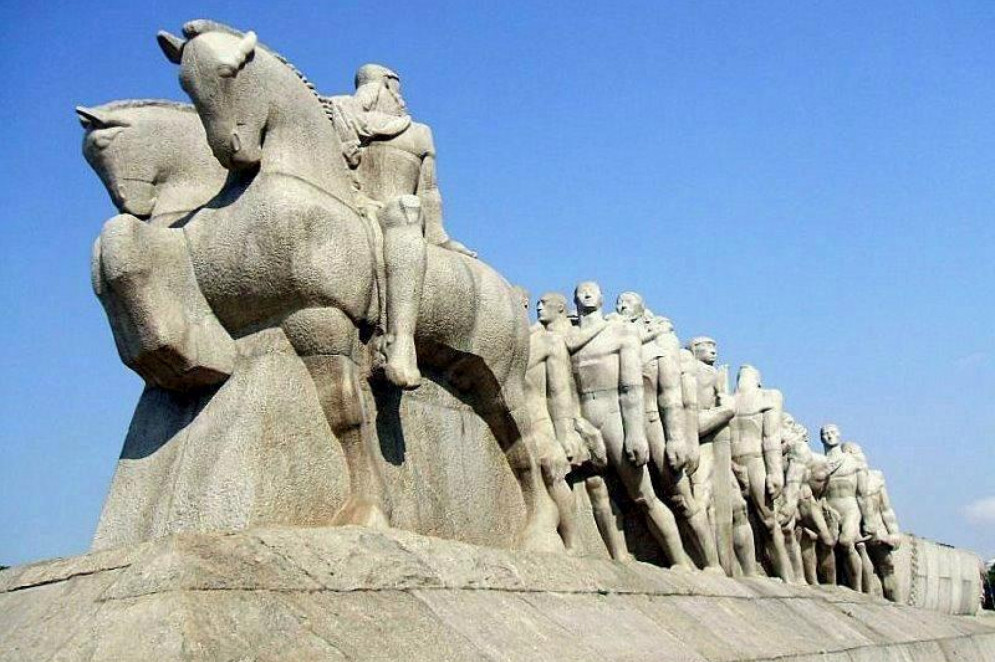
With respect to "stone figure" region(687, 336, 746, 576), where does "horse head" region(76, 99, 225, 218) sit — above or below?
above

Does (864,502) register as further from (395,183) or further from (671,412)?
(395,183)

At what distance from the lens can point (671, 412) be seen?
12.3 metres

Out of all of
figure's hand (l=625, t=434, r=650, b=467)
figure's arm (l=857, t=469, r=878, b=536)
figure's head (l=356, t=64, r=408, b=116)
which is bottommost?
figure's hand (l=625, t=434, r=650, b=467)

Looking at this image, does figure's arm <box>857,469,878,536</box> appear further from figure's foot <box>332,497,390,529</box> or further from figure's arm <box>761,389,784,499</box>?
figure's foot <box>332,497,390,529</box>

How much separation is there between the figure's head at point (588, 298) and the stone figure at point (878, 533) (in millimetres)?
9121

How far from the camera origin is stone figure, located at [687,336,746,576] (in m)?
13.4

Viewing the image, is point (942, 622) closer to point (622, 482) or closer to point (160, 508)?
point (622, 482)

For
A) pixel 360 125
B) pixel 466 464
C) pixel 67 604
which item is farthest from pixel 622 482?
pixel 67 604

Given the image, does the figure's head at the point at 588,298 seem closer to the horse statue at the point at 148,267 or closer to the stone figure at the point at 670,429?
the stone figure at the point at 670,429

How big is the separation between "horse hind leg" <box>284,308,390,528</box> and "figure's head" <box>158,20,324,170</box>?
113 centimetres

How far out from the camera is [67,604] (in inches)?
226

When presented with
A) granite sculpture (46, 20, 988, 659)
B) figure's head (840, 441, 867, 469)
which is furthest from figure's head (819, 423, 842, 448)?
granite sculpture (46, 20, 988, 659)

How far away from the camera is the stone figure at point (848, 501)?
60.4 feet

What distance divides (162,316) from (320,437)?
1.21 metres
